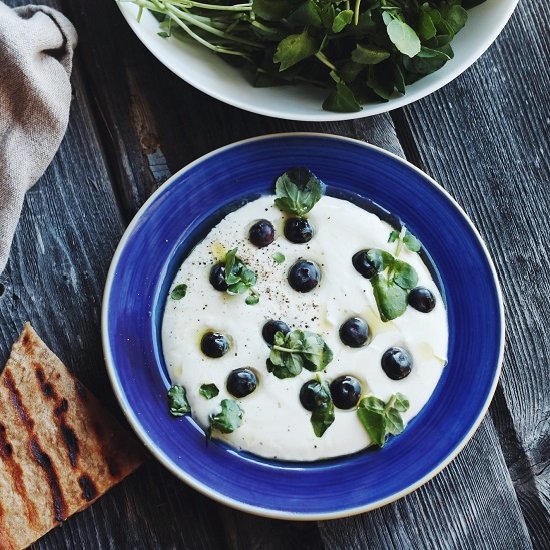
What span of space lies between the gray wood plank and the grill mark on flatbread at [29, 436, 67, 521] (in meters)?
0.68

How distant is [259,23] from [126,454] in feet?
2.13

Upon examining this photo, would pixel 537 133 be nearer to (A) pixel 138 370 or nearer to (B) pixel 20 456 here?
(A) pixel 138 370

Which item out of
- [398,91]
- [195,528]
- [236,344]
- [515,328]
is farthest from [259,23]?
[195,528]

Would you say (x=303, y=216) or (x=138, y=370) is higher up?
(x=303, y=216)

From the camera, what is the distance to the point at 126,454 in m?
1.20

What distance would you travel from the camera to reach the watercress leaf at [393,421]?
1146mm

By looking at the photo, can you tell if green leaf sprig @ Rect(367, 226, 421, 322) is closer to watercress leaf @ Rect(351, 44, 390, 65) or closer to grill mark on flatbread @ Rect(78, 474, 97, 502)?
watercress leaf @ Rect(351, 44, 390, 65)

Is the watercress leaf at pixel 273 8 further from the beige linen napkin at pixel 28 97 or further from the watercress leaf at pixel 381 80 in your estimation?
the beige linen napkin at pixel 28 97

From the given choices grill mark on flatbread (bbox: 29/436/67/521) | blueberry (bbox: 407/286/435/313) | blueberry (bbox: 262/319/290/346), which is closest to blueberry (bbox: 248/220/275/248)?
blueberry (bbox: 262/319/290/346)

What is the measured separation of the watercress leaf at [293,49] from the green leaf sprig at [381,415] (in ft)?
1.57

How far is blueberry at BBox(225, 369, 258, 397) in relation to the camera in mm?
1136

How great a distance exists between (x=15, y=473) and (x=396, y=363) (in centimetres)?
57

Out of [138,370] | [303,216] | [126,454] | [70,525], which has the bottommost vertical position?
[70,525]

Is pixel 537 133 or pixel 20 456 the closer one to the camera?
pixel 20 456
